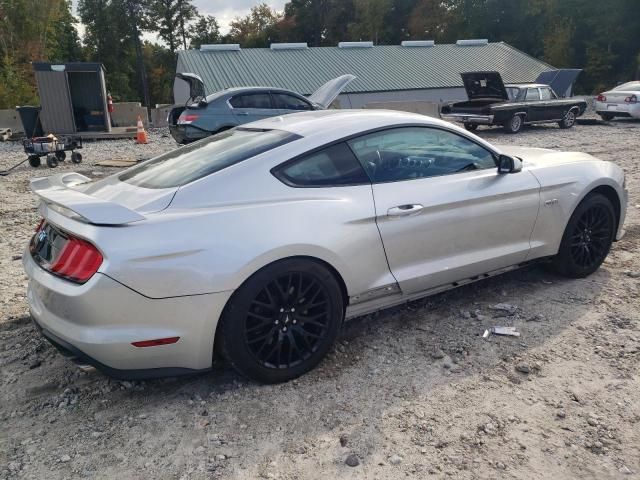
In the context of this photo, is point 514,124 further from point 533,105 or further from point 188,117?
point 188,117

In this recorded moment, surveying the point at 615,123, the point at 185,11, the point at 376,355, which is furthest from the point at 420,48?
the point at 376,355

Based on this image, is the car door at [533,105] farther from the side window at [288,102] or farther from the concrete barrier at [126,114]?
the concrete barrier at [126,114]

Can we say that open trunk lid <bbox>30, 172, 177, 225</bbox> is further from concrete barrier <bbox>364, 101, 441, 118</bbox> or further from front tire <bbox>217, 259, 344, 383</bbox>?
concrete barrier <bbox>364, 101, 441, 118</bbox>

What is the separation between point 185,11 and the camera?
5394cm

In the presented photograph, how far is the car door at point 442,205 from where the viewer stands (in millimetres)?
3338

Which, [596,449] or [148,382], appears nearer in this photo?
[596,449]

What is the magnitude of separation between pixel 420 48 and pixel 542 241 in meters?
32.7

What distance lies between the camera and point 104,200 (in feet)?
9.69

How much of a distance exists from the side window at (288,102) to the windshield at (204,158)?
901cm

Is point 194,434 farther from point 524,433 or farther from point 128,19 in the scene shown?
point 128,19

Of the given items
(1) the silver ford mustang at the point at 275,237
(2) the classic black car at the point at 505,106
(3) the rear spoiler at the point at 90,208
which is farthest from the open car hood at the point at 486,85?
(3) the rear spoiler at the point at 90,208

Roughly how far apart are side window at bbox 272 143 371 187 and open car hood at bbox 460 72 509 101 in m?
14.0

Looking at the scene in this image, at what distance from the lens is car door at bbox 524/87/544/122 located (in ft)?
53.8

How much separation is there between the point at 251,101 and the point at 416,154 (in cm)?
932
